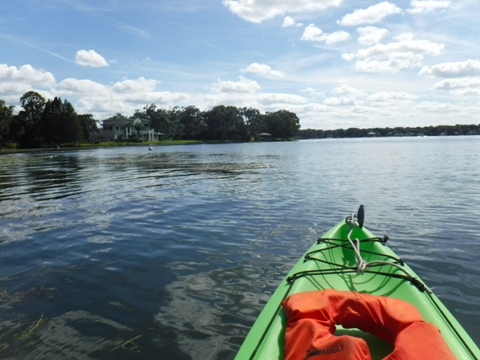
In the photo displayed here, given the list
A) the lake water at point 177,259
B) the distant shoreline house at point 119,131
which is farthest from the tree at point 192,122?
the lake water at point 177,259

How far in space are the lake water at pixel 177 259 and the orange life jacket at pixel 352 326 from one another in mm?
1600

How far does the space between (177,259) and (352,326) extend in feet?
16.5

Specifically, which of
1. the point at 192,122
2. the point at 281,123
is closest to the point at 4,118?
the point at 192,122

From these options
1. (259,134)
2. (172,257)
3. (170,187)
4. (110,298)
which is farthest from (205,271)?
(259,134)

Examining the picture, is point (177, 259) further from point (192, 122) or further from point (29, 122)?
point (192, 122)

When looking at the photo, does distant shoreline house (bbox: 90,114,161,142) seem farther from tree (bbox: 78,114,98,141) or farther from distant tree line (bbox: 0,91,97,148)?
distant tree line (bbox: 0,91,97,148)

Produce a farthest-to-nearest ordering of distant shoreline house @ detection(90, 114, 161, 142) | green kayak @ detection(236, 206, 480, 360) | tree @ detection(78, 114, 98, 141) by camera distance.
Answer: distant shoreline house @ detection(90, 114, 161, 142) < tree @ detection(78, 114, 98, 141) < green kayak @ detection(236, 206, 480, 360)

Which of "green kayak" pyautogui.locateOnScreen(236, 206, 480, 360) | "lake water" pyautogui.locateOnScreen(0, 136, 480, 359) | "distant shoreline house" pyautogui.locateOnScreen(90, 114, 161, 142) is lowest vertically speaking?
"lake water" pyautogui.locateOnScreen(0, 136, 480, 359)

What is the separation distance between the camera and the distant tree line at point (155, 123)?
3497 inches

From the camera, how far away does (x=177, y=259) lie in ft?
26.5

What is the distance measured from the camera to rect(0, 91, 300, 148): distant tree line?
88812 millimetres

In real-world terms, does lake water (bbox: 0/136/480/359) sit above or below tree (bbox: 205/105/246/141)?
below

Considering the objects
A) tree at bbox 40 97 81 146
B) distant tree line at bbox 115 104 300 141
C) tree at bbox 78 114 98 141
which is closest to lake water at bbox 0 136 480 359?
tree at bbox 40 97 81 146

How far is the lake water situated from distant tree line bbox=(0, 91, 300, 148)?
259 feet
